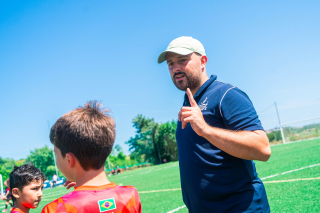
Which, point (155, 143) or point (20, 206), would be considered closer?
point (20, 206)

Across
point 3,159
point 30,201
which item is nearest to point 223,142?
point 30,201

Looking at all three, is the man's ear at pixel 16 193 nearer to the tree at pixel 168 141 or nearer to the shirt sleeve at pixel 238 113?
the shirt sleeve at pixel 238 113

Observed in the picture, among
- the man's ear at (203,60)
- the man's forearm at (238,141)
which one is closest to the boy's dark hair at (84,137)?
the man's forearm at (238,141)

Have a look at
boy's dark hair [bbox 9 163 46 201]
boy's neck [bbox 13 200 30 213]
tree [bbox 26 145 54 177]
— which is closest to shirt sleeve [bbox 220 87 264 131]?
boy's dark hair [bbox 9 163 46 201]

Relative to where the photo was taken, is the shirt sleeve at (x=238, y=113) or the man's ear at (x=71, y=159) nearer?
the man's ear at (x=71, y=159)

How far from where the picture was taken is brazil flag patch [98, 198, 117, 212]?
168 centimetres

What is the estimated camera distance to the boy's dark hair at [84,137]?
180 cm

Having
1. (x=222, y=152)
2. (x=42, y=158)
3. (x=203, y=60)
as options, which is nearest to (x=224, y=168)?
A: (x=222, y=152)

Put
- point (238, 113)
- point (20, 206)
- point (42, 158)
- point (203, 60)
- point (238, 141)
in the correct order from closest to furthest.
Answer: point (238, 141) < point (238, 113) < point (203, 60) < point (20, 206) < point (42, 158)

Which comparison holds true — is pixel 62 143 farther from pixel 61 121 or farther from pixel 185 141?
pixel 185 141

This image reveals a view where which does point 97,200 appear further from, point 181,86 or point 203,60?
point 203,60

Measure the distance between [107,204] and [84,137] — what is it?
0.45 metres

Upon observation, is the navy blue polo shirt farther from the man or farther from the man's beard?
the man's beard

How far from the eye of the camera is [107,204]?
171 centimetres
